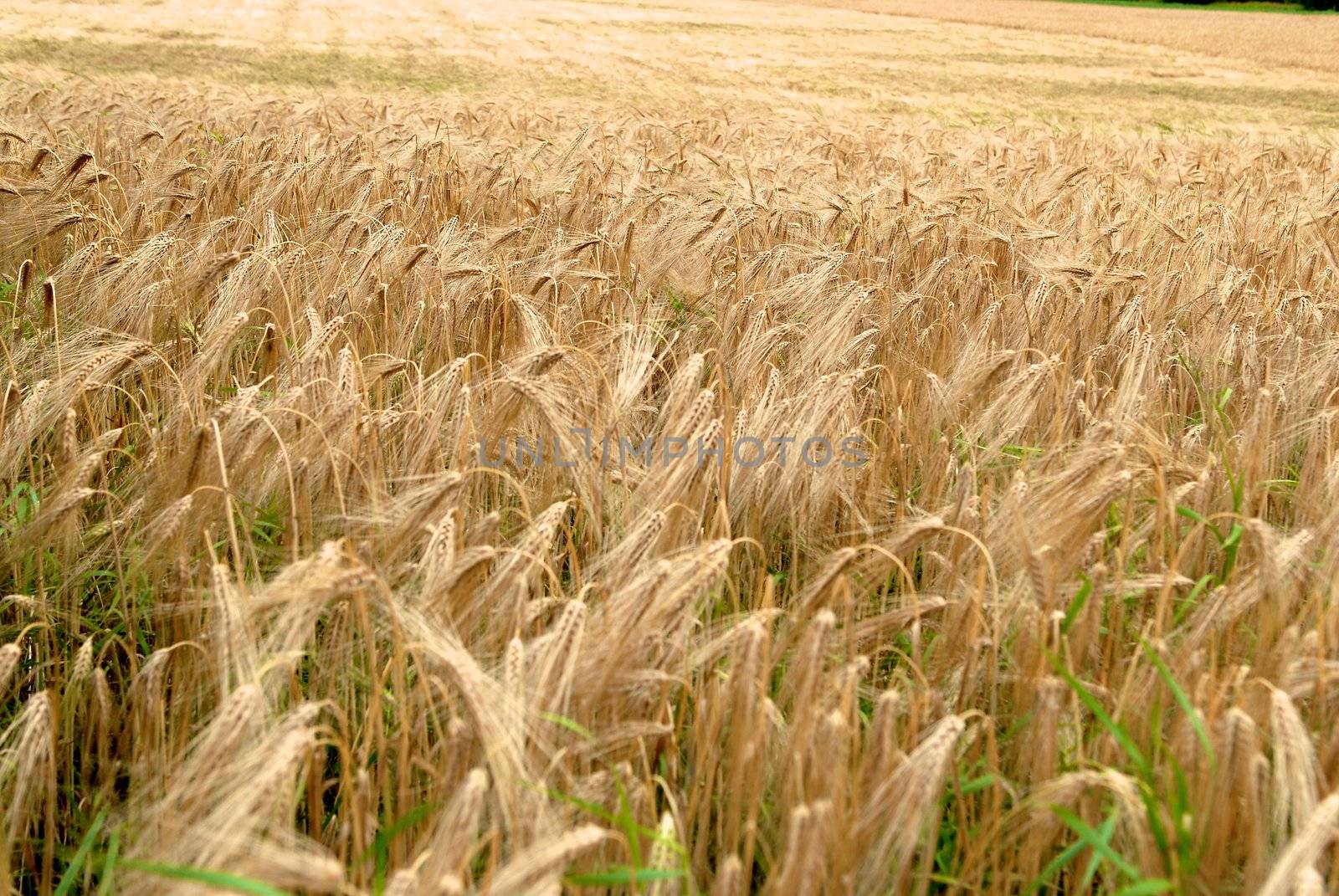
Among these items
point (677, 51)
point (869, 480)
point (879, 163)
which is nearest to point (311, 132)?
point (879, 163)

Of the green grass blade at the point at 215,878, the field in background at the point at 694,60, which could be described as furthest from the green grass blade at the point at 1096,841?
the field in background at the point at 694,60

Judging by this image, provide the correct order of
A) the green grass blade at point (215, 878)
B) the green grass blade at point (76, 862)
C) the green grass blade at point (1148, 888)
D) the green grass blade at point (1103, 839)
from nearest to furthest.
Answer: the green grass blade at point (215, 878), the green grass blade at point (1148, 888), the green grass blade at point (1103, 839), the green grass blade at point (76, 862)

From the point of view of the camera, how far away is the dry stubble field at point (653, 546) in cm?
106

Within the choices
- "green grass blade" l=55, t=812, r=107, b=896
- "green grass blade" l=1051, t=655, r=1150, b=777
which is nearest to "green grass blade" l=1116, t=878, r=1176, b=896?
"green grass blade" l=1051, t=655, r=1150, b=777

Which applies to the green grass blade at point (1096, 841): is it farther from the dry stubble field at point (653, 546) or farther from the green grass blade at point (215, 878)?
the green grass blade at point (215, 878)

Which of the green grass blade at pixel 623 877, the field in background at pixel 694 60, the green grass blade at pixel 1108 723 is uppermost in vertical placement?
the field in background at pixel 694 60

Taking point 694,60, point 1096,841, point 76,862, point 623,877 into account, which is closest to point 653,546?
point 623,877

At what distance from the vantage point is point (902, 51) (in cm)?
2334

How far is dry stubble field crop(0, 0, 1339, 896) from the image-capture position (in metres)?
1.06

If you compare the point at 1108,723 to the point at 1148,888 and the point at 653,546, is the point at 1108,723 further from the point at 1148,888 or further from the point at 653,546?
the point at 653,546

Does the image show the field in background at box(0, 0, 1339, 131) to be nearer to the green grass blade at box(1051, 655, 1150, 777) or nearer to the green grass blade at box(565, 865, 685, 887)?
the green grass blade at box(1051, 655, 1150, 777)

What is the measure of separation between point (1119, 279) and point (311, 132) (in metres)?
4.00

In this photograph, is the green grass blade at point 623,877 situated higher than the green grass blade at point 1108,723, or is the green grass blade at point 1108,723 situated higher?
the green grass blade at point 1108,723

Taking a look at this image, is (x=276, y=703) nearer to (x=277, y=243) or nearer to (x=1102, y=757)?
(x=1102, y=757)
